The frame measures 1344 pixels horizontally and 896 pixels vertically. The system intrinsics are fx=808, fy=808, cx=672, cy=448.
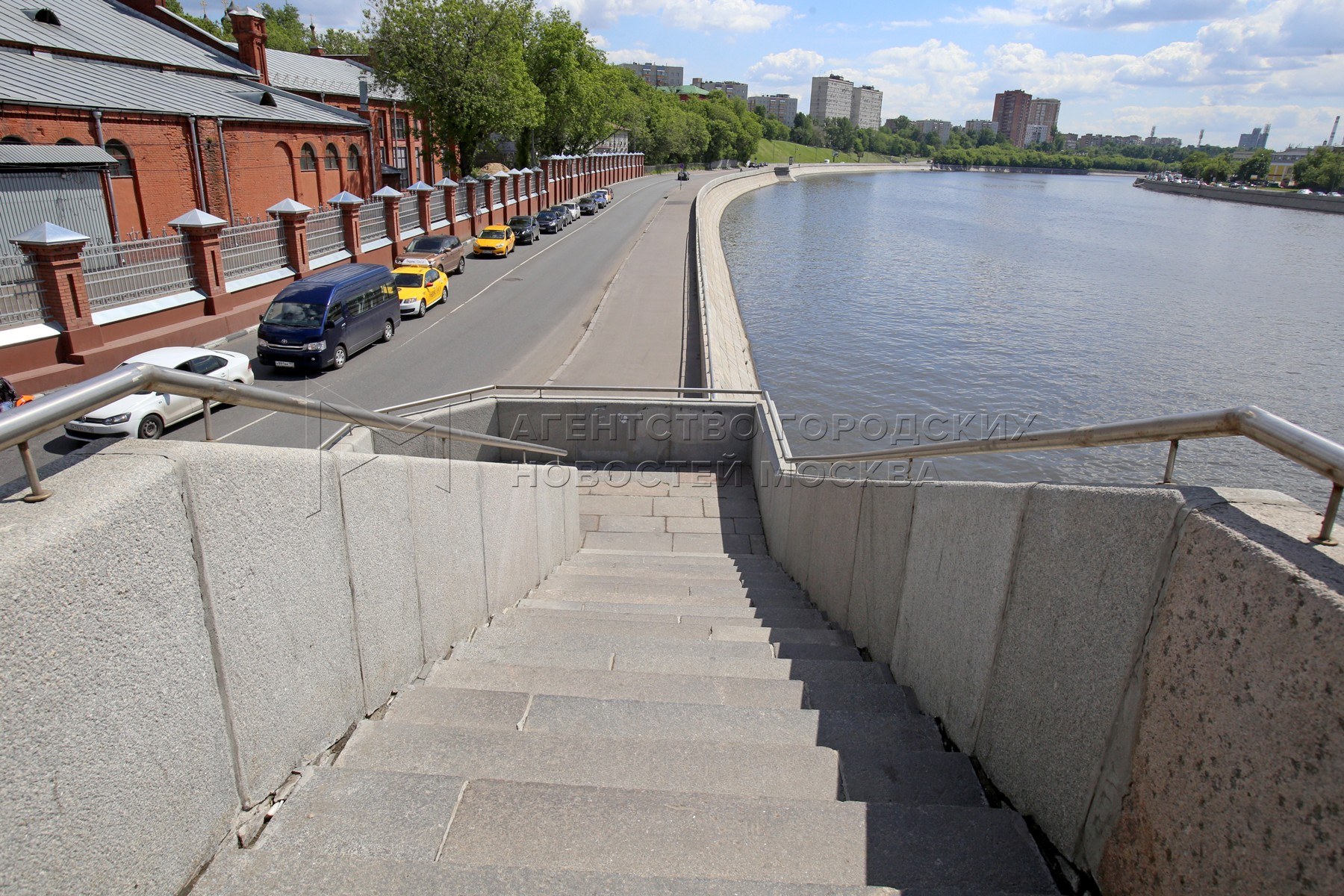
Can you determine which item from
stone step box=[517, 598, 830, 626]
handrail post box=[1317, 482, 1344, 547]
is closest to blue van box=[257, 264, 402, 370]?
stone step box=[517, 598, 830, 626]

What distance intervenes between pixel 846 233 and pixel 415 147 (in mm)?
32568

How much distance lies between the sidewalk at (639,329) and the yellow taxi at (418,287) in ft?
16.8

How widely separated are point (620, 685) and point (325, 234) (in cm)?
2481

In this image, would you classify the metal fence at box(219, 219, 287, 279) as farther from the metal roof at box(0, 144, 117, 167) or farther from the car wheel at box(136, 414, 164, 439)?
the car wheel at box(136, 414, 164, 439)

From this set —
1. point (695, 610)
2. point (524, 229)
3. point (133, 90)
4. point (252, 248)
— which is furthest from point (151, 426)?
point (524, 229)

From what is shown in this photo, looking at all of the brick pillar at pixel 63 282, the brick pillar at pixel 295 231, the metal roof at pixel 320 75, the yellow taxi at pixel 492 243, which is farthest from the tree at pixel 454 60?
the brick pillar at pixel 63 282

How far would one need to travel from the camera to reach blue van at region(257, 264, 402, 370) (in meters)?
17.7

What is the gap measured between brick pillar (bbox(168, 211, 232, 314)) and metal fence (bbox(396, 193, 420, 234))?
11.8 meters

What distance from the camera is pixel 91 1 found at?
1251 inches

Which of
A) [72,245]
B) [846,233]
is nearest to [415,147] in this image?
[846,233]

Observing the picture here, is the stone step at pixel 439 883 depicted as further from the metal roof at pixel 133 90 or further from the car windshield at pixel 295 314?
the metal roof at pixel 133 90

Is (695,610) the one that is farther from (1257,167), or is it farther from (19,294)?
(1257,167)

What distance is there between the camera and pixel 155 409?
12734 millimetres

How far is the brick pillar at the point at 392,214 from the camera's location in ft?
94.3
